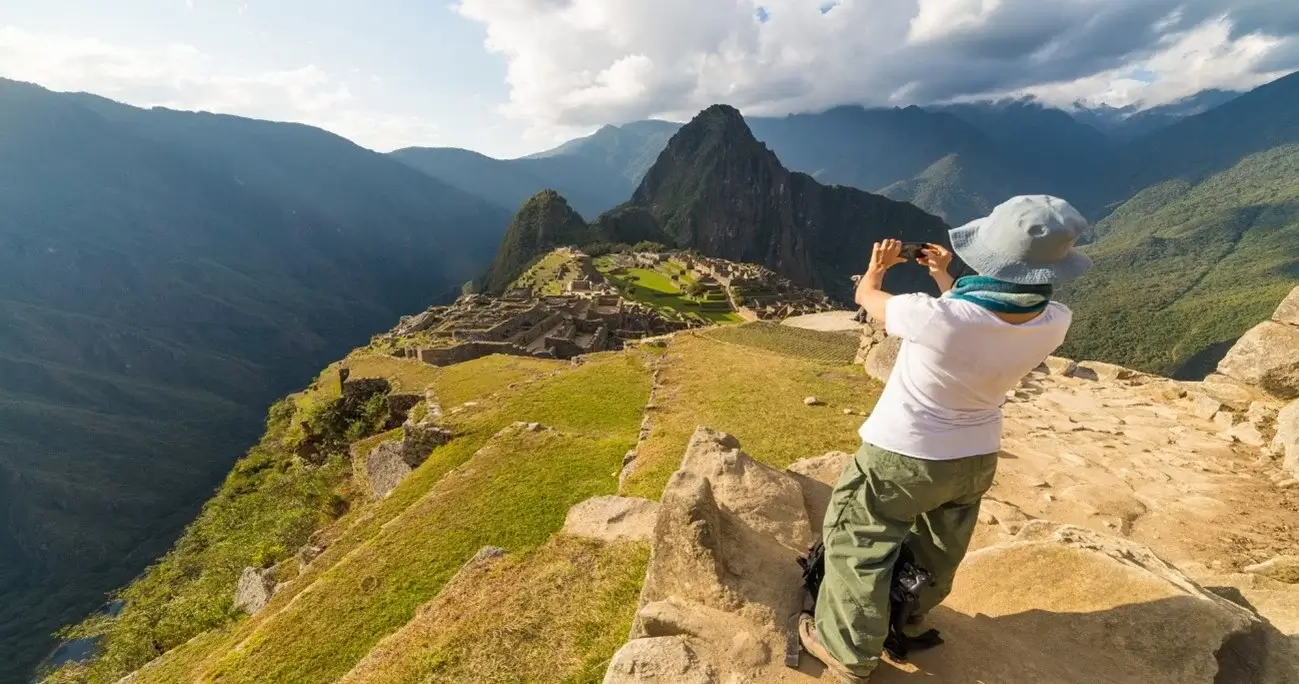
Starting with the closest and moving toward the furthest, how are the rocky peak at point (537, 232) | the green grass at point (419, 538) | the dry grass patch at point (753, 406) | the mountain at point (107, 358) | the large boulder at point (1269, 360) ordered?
the green grass at point (419, 538), the dry grass patch at point (753, 406), the large boulder at point (1269, 360), the mountain at point (107, 358), the rocky peak at point (537, 232)

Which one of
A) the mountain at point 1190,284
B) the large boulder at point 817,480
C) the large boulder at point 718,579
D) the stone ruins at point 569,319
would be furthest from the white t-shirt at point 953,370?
the mountain at point 1190,284

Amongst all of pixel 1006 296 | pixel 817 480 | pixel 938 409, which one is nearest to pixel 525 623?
pixel 817 480

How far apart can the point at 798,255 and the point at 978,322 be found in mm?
203270

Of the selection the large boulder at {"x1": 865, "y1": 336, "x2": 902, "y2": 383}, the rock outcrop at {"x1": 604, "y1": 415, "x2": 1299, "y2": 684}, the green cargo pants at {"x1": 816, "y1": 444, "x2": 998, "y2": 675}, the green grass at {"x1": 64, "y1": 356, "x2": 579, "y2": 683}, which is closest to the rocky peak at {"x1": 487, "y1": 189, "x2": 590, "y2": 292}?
the green grass at {"x1": 64, "y1": 356, "x2": 579, "y2": 683}

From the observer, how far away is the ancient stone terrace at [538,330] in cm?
3619

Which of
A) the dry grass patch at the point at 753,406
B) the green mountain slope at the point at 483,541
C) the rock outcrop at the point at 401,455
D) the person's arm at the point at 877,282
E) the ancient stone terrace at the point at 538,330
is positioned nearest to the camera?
the person's arm at the point at 877,282

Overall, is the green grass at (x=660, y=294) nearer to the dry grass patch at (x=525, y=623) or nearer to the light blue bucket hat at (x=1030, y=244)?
the dry grass patch at (x=525, y=623)

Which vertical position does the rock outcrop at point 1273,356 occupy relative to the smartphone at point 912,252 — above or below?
below

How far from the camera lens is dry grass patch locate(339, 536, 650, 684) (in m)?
4.81

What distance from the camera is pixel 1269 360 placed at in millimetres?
10578

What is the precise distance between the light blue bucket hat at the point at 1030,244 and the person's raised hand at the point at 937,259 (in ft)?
1.88

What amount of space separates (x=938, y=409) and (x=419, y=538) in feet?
24.7

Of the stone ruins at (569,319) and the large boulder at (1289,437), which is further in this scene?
the stone ruins at (569,319)

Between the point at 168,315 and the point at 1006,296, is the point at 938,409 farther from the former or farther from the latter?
the point at 168,315
